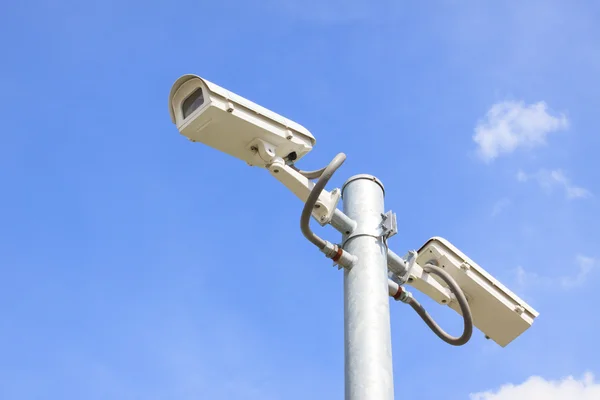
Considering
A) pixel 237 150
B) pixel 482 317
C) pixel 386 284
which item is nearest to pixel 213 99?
pixel 237 150

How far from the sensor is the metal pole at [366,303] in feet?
10.2

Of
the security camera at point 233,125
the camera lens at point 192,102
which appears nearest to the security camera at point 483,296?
the security camera at point 233,125

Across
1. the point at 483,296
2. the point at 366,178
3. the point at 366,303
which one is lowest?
the point at 366,303

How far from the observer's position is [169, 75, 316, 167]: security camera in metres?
3.54

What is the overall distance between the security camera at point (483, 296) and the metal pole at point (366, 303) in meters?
0.71

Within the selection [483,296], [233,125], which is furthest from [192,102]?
[483,296]

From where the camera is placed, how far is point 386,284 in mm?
3436

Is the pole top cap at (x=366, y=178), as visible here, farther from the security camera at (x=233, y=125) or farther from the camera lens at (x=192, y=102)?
the camera lens at (x=192, y=102)

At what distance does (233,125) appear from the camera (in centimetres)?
358

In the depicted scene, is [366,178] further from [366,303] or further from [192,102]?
[192,102]

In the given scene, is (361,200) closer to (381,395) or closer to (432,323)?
(432,323)

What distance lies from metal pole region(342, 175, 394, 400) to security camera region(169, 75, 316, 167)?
0.40m

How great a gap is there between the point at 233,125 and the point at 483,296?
1787 millimetres

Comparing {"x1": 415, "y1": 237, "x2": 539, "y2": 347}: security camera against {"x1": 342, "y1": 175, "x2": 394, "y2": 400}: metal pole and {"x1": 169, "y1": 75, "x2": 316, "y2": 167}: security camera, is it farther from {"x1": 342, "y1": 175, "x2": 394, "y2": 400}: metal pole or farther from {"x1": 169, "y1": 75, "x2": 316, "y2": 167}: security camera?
{"x1": 169, "y1": 75, "x2": 316, "y2": 167}: security camera
